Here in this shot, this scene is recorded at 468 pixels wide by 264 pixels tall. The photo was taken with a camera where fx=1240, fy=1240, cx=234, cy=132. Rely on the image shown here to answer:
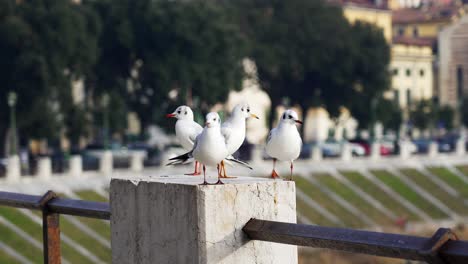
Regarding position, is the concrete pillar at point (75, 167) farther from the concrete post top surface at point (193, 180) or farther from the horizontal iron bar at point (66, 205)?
the concrete post top surface at point (193, 180)

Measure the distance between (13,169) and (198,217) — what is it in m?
39.1

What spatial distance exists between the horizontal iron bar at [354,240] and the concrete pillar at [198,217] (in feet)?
0.33

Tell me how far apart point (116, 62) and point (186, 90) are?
3.88 m

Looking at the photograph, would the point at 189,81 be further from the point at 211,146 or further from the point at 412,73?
the point at 211,146

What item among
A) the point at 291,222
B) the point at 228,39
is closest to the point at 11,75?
the point at 228,39

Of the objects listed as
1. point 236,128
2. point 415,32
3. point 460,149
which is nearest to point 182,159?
point 236,128

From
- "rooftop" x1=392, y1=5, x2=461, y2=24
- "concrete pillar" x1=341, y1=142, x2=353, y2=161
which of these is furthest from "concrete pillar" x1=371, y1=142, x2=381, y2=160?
"rooftop" x1=392, y1=5, x2=461, y2=24

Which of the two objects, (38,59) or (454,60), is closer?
(38,59)

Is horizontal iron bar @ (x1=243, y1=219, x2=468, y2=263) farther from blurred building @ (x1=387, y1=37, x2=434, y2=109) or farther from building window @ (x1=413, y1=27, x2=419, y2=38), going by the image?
building window @ (x1=413, y1=27, x2=419, y2=38)

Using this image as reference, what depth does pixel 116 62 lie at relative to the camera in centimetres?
6050

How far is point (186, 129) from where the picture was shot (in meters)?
7.04

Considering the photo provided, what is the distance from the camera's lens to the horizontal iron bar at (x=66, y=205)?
6.20 m

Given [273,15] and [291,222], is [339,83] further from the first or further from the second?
[291,222]

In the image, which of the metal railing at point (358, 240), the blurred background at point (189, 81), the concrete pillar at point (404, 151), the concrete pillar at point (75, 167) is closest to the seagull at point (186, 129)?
the metal railing at point (358, 240)
